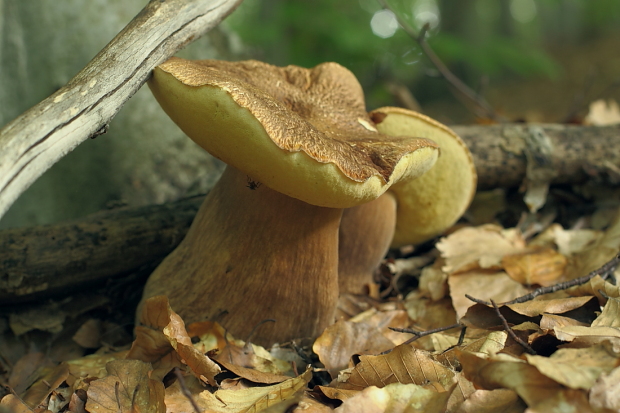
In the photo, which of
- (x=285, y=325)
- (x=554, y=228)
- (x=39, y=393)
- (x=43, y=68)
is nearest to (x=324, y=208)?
(x=285, y=325)

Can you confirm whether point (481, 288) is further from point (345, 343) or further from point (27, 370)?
point (27, 370)

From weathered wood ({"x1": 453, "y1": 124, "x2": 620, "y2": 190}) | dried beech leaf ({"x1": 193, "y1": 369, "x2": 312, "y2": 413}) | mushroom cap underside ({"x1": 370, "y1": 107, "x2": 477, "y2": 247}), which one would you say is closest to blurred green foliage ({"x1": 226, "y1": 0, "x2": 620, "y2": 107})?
weathered wood ({"x1": 453, "y1": 124, "x2": 620, "y2": 190})

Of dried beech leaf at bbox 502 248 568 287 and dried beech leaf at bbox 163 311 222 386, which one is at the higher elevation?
dried beech leaf at bbox 163 311 222 386

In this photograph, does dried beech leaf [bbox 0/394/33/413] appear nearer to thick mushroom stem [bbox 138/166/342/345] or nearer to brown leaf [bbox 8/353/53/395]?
brown leaf [bbox 8/353/53/395]

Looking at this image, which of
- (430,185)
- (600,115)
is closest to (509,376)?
(430,185)

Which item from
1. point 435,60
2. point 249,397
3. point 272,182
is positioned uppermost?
point 435,60

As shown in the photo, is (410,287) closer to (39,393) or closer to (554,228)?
(554,228)
